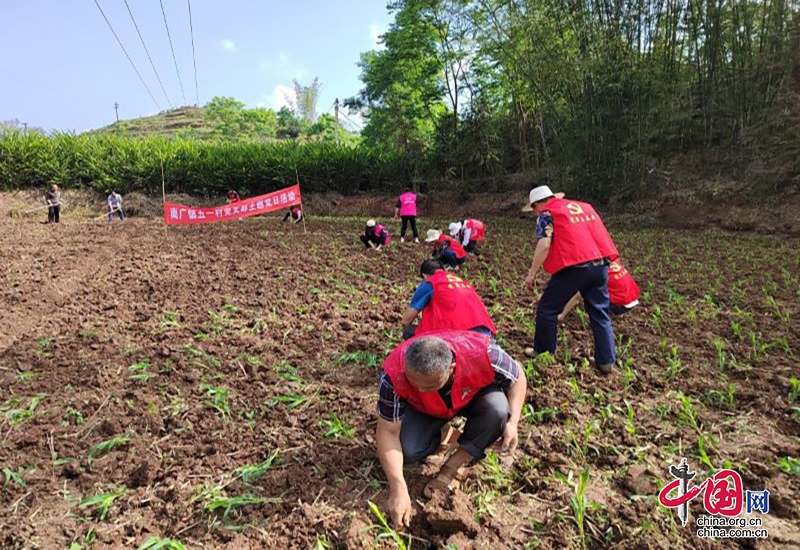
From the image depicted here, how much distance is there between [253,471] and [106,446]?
3.11 feet

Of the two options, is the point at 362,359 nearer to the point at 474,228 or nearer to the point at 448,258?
the point at 448,258

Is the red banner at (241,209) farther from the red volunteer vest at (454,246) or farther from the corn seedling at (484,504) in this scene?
the corn seedling at (484,504)

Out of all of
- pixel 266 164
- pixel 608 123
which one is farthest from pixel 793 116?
pixel 266 164

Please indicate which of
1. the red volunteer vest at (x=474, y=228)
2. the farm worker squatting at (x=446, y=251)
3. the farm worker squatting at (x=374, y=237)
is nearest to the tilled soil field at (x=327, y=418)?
the farm worker squatting at (x=446, y=251)

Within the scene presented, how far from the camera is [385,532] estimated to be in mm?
2084

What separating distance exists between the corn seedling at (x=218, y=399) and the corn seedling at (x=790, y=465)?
306cm

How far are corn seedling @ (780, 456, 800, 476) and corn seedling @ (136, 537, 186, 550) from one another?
2818 millimetres

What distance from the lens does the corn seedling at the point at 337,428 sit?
2886mm

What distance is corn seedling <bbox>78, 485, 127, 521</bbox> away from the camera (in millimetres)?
2285

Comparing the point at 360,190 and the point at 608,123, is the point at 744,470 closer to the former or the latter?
the point at 608,123

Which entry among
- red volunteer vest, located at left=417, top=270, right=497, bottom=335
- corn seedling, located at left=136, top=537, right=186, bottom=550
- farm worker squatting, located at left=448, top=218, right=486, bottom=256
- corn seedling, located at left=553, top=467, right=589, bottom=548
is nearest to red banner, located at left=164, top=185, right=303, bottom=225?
farm worker squatting, located at left=448, top=218, right=486, bottom=256

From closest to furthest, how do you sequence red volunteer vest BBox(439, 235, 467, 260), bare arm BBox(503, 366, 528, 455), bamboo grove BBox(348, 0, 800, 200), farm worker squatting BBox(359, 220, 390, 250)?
1. bare arm BBox(503, 366, 528, 455)
2. red volunteer vest BBox(439, 235, 467, 260)
3. farm worker squatting BBox(359, 220, 390, 250)
4. bamboo grove BBox(348, 0, 800, 200)

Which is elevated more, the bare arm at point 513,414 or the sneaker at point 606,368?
the bare arm at point 513,414

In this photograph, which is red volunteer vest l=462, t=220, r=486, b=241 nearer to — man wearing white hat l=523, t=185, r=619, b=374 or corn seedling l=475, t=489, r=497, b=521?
man wearing white hat l=523, t=185, r=619, b=374
